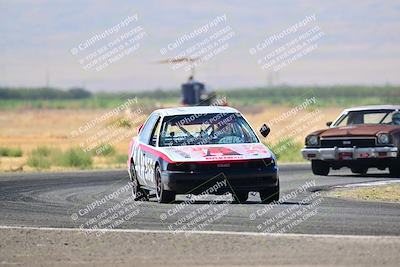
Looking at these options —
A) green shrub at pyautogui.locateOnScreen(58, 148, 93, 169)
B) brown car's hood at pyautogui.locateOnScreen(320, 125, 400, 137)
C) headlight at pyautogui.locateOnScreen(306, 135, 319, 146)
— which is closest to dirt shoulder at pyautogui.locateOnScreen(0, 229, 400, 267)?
brown car's hood at pyautogui.locateOnScreen(320, 125, 400, 137)

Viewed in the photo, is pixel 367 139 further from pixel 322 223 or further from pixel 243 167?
pixel 322 223

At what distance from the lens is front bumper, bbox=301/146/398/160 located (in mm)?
25609

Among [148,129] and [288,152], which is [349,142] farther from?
[288,152]

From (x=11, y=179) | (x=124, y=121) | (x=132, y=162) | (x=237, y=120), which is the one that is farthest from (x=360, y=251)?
(x=124, y=121)

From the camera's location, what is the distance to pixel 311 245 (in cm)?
1347

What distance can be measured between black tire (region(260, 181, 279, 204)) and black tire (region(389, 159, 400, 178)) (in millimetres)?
7287

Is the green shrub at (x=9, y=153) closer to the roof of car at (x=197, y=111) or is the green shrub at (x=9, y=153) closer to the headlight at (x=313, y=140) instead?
the headlight at (x=313, y=140)

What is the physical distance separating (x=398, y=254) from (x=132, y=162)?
912 centimetres

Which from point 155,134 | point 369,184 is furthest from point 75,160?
point 155,134

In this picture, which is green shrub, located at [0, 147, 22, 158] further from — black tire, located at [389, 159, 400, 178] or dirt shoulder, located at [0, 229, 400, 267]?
dirt shoulder, located at [0, 229, 400, 267]

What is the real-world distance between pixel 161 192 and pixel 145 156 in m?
1.16

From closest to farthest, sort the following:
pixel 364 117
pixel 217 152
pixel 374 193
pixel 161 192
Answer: pixel 217 152, pixel 161 192, pixel 374 193, pixel 364 117

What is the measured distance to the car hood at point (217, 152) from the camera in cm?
1859

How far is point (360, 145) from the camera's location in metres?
26.0
